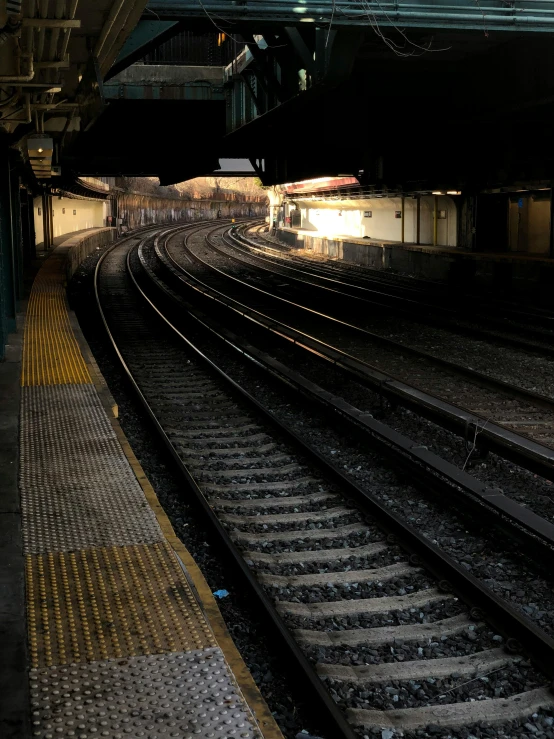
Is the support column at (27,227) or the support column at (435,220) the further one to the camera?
the support column at (27,227)

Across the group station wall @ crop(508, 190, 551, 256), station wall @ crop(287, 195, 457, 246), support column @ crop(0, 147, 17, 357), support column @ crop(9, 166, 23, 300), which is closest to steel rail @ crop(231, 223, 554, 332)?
station wall @ crop(287, 195, 457, 246)

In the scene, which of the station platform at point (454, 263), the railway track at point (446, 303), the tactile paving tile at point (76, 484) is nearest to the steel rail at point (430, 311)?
the railway track at point (446, 303)

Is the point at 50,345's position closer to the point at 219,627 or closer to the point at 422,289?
the point at 219,627

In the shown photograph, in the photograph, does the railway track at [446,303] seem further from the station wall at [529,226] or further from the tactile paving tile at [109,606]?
the tactile paving tile at [109,606]

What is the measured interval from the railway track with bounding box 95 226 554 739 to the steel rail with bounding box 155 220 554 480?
1.46m

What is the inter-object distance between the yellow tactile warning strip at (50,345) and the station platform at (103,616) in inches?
112

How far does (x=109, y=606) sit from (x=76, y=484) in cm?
209

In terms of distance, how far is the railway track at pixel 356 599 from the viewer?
392 cm

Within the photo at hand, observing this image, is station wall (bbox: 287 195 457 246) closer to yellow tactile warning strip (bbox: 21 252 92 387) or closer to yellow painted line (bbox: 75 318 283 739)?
yellow tactile warning strip (bbox: 21 252 92 387)

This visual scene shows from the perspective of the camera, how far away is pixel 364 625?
4.66 metres

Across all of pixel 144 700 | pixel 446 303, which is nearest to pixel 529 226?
pixel 446 303

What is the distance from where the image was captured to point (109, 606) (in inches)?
163

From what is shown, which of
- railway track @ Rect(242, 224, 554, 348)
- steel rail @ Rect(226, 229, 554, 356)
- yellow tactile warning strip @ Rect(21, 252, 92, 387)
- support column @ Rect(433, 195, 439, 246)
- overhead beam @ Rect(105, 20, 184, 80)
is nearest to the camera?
overhead beam @ Rect(105, 20, 184, 80)

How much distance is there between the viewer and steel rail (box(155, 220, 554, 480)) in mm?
6820
